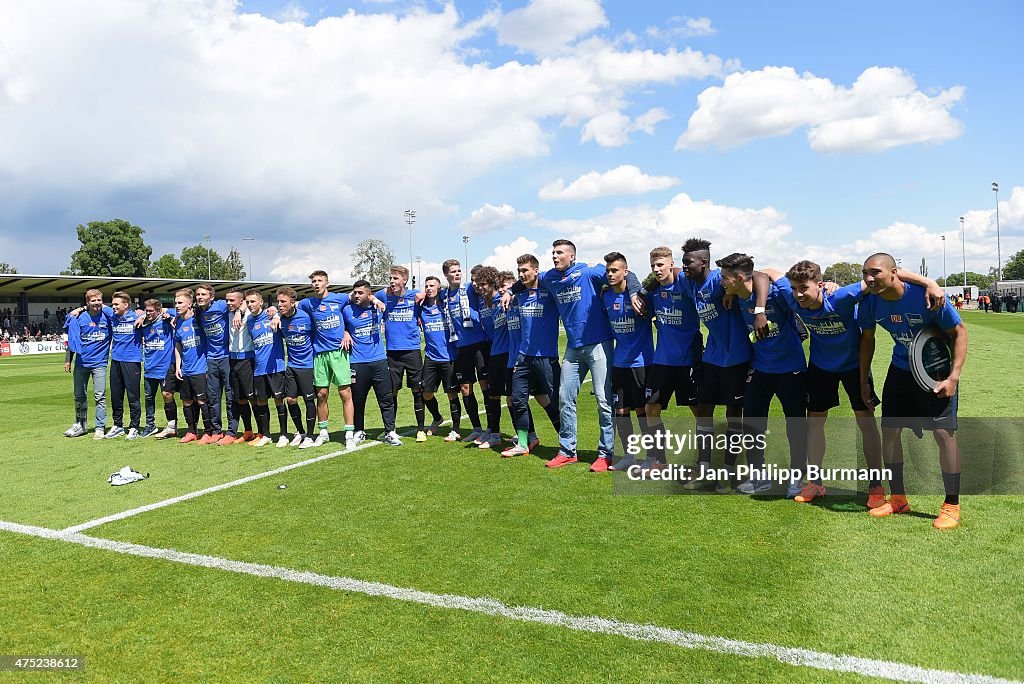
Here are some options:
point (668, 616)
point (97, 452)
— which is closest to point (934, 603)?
point (668, 616)

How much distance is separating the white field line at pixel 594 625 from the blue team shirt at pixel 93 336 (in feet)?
20.2

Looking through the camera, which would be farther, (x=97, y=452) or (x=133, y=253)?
(x=133, y=253)

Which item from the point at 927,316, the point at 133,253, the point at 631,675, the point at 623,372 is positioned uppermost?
the point at 133,253

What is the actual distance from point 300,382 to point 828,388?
600 centimetres

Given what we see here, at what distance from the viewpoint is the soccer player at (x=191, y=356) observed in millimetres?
8812

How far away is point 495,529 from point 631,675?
2.04 metres

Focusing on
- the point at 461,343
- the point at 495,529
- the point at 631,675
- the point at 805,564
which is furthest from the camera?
the point at 461,343

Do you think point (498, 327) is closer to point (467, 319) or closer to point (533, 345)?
point (467, 319)

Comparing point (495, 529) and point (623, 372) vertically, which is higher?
point (623, 372)

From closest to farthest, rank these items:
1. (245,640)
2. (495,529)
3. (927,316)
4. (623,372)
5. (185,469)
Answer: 1. (245,640)
2. (927,316)
3. (495,529)
4. (623,372)
5. (185,469)

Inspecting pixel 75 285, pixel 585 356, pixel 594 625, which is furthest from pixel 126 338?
pixel 75 285

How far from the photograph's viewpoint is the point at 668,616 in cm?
334

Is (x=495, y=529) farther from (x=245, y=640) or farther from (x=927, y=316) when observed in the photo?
(x=927, y=316)

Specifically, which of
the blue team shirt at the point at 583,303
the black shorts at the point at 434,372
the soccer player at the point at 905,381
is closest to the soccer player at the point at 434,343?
the black shorts at the point at 434,372
